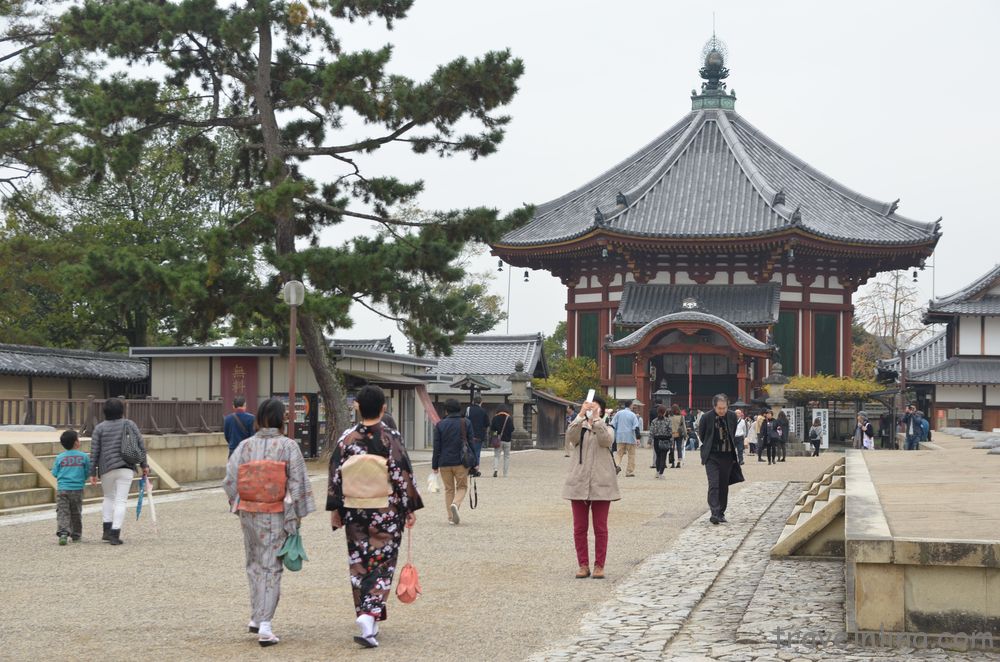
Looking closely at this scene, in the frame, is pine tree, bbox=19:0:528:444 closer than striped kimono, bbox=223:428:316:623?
No

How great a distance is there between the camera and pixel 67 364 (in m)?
30.8

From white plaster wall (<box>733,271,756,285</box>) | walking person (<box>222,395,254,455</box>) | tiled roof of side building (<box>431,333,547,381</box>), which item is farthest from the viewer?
tiled roof of side building (<box>431,333,547,381</box>)

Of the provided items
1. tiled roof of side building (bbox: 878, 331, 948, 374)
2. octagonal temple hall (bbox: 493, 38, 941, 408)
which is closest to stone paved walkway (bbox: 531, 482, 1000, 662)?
octagonal temple hall (bbox: 493, 38, 941, 408)

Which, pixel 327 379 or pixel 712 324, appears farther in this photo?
pixel 712 324

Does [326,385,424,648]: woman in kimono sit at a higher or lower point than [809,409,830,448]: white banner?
higher

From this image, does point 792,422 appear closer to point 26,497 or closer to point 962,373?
point 962,373

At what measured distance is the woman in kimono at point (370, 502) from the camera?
26.1 ft

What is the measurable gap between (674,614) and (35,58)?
2789 centimetres

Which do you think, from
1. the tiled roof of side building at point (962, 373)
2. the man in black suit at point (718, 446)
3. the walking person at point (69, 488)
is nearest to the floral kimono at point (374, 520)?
the walking person at point (69, 488)

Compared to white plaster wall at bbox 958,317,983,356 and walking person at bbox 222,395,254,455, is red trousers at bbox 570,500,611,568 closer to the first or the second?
walking person at bbox 222,395,254,455

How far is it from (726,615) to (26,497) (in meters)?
12.0

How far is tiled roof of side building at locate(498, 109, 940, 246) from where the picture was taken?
4962 centimetres

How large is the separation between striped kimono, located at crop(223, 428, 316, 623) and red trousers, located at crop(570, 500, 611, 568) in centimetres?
330

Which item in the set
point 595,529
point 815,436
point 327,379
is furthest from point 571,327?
point 595,529
